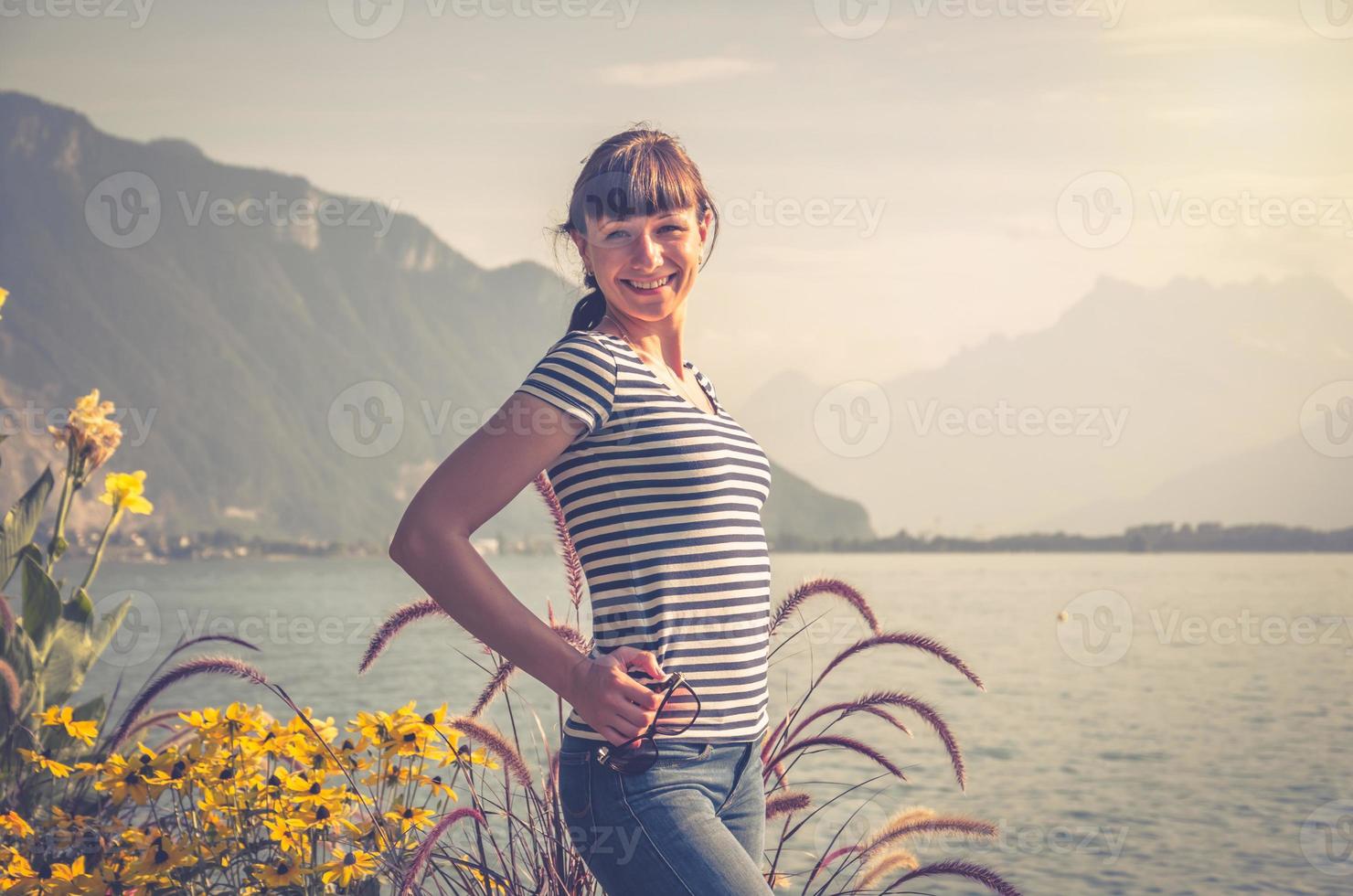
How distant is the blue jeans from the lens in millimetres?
1631

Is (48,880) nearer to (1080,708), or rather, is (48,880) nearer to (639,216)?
(639,216)

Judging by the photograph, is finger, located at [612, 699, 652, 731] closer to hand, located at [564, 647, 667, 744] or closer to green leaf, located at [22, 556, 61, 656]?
hand, located at [564, 647, 667, 744]

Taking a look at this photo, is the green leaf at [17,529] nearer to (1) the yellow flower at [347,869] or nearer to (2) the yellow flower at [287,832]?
(2) the yellow flower at [287,832]

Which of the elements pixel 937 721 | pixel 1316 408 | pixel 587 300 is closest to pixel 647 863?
pixel 587 300

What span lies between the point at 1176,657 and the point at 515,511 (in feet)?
323

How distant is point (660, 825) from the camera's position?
64.5 inches

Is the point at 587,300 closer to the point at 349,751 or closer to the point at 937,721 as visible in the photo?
the point at 937,721

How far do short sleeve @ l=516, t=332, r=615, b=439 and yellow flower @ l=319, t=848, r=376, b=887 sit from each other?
1.77 m

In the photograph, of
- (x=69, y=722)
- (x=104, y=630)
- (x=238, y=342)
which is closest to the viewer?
(x=69, y=722)

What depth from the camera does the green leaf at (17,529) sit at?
4.31 metres

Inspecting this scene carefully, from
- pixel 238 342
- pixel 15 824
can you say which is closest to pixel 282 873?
pixel 15 824

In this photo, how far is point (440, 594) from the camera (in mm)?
1607

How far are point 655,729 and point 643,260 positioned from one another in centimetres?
74

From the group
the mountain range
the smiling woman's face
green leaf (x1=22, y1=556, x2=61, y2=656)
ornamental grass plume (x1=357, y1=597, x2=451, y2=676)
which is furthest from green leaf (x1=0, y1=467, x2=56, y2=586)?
the mountain range
